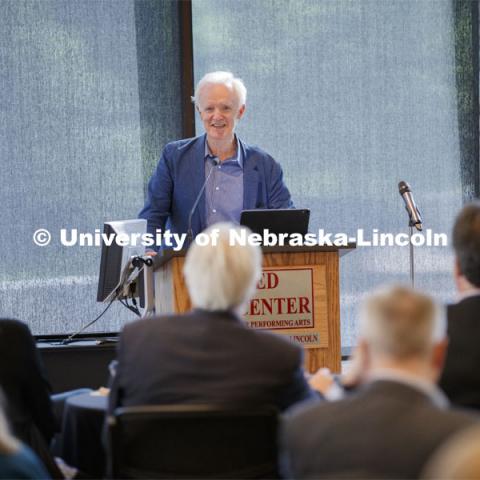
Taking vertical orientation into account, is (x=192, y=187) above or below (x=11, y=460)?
above

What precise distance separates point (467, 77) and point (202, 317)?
4.84m

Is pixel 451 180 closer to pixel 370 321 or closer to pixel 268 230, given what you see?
pixel 268 230

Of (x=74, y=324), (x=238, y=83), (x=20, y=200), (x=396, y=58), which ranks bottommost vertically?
(x=74, y=324)

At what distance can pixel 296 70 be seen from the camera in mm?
6355

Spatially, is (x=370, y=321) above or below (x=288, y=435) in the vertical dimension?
above

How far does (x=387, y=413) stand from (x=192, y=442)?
653 mm

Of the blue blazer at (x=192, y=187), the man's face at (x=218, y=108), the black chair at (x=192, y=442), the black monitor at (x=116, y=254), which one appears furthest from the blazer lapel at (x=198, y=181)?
the black chair at (x=192, y=442)

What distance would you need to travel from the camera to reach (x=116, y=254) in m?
3.95

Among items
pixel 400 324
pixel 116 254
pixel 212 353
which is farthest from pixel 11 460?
pixel 116 254

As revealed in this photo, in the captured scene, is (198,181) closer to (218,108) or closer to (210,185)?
(210,185)

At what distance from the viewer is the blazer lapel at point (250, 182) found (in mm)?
4711

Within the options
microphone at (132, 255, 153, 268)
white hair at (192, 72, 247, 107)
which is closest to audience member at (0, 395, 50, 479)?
microphone at (132, 255, 153, 268)

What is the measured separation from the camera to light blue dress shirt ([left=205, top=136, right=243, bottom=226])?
15.6 ft

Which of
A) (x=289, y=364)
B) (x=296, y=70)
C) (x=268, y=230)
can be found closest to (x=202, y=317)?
(x=289, y=364)
